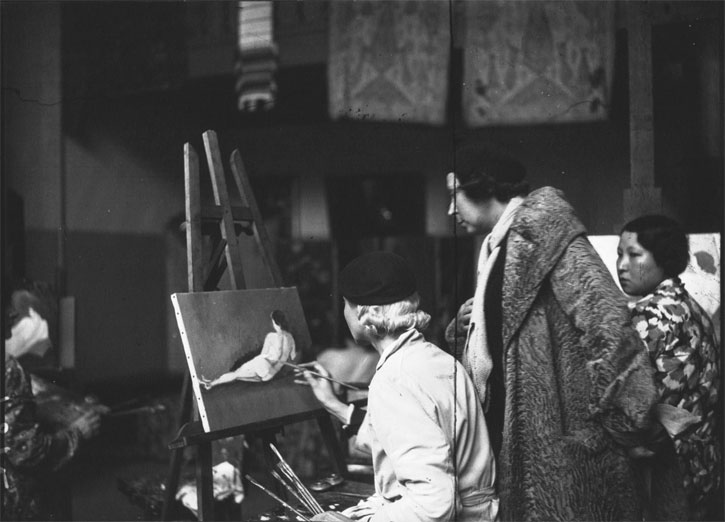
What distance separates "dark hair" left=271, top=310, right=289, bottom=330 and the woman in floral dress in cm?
138

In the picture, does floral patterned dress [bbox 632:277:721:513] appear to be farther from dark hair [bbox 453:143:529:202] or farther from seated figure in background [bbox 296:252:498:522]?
seated figure in background [bbox 296:252:498:522]

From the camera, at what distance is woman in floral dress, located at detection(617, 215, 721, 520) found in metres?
2.98

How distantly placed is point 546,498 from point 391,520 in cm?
81

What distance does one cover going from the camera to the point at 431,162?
328cm

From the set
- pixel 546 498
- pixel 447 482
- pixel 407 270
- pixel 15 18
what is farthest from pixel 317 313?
pixel 15 18

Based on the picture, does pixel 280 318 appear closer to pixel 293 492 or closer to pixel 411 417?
pixel 293 492

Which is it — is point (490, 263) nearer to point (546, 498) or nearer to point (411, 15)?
point (546, 498)

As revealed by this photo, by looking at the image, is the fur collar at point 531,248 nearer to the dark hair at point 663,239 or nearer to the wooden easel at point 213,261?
the dark hair at point 663,239

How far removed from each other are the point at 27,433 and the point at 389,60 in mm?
2311

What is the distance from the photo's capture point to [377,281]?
2510mm

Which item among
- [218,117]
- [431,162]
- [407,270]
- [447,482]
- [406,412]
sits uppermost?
[218,117]

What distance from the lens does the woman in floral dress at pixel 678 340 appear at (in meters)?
2.98

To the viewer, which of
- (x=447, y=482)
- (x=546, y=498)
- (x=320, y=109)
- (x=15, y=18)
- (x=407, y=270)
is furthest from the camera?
(x=15, y=18)

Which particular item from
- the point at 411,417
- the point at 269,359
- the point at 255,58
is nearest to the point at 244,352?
the point at 269,359
